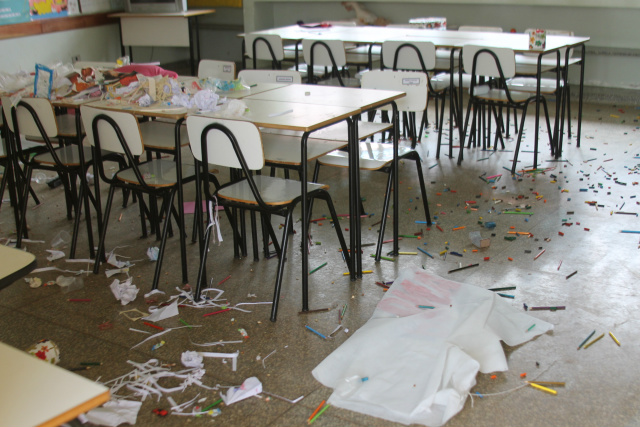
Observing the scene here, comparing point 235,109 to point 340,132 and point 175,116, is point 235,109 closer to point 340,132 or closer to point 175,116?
point 175,116

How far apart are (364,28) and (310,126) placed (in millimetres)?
3952

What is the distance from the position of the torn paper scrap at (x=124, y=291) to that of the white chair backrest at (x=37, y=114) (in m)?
0.91

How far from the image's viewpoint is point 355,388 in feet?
7.72

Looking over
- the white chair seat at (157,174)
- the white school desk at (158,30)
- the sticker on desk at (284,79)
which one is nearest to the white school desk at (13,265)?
the white chair seat at (157,174)

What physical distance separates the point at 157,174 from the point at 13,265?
1.47m

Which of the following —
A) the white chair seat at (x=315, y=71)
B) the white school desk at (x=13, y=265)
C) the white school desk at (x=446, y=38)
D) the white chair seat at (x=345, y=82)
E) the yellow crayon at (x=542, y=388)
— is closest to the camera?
the white school desk at (x=13, y=265)

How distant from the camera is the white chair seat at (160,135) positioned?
3.49 meters

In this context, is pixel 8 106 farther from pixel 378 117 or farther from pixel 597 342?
pixel 378 117

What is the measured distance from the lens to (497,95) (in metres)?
4.95

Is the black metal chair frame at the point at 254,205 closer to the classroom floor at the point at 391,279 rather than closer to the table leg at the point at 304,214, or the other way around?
the table leg at the point at 304,214

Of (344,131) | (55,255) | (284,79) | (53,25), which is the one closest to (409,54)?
(284,79)

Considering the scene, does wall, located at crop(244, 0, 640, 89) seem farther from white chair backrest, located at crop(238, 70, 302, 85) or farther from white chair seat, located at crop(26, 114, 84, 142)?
white chair seat, located at crop(26, 114, 84, 142)

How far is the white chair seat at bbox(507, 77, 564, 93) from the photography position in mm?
4898

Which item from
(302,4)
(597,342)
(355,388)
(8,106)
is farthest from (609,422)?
(302,4)
